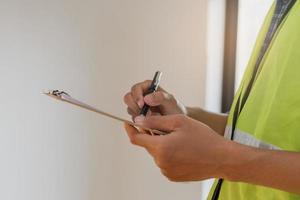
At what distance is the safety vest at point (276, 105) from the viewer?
1.70 feet

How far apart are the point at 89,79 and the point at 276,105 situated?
761 mm

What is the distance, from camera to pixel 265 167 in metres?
0.47

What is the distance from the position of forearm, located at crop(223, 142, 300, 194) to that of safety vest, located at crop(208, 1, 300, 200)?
0.05 ft

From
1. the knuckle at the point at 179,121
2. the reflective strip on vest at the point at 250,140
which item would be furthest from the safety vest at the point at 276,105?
the knuckle at the point at 179,121

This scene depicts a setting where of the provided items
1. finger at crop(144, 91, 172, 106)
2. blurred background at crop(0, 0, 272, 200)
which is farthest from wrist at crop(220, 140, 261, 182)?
blurred background at crop(0, 0, 272, 200)

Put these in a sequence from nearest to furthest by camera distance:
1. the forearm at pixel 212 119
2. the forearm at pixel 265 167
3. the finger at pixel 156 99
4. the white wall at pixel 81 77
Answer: the forearm at pixel 265 167
the finger at pixel 156 99
the forearm at pixel 212 119
the white wall at pixel 81 77

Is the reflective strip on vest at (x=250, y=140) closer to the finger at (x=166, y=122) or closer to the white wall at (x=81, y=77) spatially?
the finger at (x=166, y=122)

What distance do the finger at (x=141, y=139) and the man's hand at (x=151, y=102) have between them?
0.51 feet

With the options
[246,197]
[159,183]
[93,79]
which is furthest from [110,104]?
[246,197]

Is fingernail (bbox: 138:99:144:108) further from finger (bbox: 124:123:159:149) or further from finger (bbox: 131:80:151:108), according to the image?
finger (bbox: 124:123:159:149)

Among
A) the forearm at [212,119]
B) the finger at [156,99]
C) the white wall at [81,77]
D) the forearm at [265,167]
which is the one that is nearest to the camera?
the forearm at [265,167]

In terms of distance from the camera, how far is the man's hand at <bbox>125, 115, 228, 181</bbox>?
48cm

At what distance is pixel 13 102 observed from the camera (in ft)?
3.90

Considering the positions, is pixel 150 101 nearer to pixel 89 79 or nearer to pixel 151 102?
pixel 151 102
